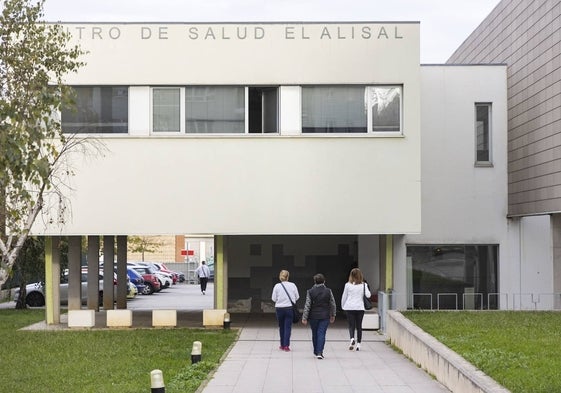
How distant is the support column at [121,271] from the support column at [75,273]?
4.12m

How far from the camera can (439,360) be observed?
599 inches

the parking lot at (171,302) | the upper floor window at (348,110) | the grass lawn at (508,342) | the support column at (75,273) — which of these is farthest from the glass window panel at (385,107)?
the parking lot at (171,302)

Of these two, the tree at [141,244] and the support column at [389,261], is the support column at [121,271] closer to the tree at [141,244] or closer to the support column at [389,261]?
the support column at [389,261]

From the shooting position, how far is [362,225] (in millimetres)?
25453

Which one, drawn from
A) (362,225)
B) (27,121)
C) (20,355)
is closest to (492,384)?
(27,121)

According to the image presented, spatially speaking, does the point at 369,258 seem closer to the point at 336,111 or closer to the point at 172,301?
the point at 336,111

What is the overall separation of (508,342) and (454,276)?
46.0ft

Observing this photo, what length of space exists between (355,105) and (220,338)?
7077mm

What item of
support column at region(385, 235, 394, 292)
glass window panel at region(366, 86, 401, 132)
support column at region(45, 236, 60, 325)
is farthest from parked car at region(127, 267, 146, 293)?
glass window panel at region(366, 86, 401, 132)

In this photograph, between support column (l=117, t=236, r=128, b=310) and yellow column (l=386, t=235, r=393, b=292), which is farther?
support column (l=117, t=236, r=128, b=310)

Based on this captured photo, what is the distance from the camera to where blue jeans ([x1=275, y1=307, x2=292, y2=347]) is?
2038cm

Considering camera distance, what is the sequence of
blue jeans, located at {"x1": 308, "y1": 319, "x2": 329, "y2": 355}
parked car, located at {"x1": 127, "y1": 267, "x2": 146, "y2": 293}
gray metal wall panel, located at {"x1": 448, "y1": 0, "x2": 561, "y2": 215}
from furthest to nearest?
parked car, located at {"x1": 127, "y1": 267, "x2": 146, "y2": 293}
gray metal wall panel, located at {"x1": 448, "y1": 0, "x2": 561, "y2": 215}
blue jeans, located at {"x1": 308, "y1": 319, "x2": 329, "y2": 355}

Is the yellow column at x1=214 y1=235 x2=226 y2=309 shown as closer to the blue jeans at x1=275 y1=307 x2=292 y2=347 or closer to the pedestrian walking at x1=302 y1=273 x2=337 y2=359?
the blue jeans at x1=275 y1=307 x2=292 y2=347

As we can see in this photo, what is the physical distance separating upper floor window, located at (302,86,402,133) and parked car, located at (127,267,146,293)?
2592 cm
